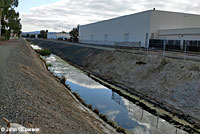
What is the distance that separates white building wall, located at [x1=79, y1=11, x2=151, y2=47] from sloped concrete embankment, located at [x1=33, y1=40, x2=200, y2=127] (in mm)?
14539

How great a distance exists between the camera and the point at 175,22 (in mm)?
42500

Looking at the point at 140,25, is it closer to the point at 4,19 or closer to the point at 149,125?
the point at 149,125

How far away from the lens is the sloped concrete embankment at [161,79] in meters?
14.0

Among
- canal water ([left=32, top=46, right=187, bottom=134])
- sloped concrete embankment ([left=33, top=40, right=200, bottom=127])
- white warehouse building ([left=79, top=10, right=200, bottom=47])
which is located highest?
white warehouse building ([left=79, top=10, right=200, bottom=47])

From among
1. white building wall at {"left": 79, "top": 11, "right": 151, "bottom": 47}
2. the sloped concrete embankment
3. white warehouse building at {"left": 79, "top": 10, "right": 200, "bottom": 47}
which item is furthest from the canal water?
white building wall at {"left": 79, "top": 11, "right": 151, "bottom": 47}

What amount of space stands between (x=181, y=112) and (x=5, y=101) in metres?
11.0

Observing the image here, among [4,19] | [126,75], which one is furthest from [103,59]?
[4,19]

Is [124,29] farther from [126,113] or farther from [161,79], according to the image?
[126,113]

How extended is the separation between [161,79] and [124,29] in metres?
32.4

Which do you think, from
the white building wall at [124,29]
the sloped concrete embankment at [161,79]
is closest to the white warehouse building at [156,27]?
the white building wall at [124,29]

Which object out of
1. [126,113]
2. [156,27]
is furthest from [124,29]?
[126,113]

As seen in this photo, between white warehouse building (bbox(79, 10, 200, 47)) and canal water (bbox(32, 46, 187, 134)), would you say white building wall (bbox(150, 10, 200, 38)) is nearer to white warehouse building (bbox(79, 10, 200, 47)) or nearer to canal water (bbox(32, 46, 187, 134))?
white warehouse building (bbox(79, 10, 200, 47))

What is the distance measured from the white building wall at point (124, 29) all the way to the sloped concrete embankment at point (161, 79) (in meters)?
14.5

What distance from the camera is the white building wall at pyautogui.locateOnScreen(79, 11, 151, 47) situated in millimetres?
41344
